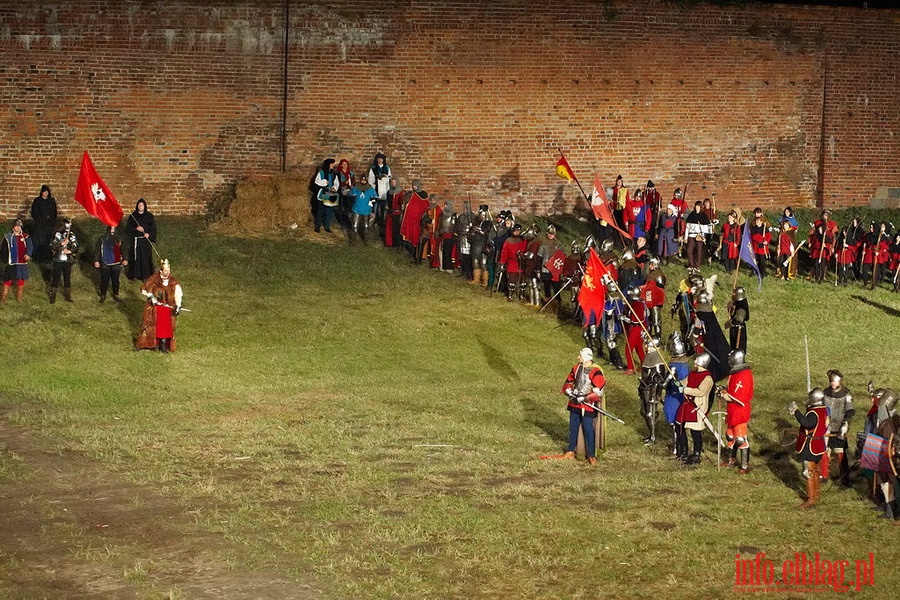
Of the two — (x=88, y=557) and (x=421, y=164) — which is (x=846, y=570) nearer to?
(x=88, y=557)

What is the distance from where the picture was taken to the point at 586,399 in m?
14.4

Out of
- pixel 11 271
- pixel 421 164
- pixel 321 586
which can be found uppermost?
pixel 421 164

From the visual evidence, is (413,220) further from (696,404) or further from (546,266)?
(696,404)

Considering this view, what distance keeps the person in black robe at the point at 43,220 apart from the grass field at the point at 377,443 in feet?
2.90

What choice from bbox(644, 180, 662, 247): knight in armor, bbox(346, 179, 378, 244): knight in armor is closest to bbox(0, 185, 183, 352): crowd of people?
bbox(346, 179, 378, 244): knight in armor

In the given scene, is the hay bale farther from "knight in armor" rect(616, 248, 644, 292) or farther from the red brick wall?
"knight in armor" rect(616, 248, 644, 292)

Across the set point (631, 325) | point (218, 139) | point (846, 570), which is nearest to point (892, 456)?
point (846, 570)

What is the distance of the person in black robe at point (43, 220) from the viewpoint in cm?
2198

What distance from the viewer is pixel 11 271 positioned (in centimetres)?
2038

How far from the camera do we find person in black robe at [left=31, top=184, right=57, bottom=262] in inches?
866

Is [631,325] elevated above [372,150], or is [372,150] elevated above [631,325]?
[372,150]

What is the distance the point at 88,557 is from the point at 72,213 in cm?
1405

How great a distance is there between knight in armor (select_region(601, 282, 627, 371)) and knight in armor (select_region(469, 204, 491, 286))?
13.0 ft

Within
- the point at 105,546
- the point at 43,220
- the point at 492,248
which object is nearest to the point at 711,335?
the point at 492,248
